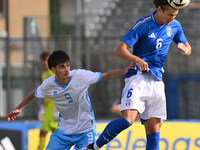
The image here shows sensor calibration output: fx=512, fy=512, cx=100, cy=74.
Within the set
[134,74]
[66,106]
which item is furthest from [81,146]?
[134,74]

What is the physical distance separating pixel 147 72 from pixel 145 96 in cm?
26

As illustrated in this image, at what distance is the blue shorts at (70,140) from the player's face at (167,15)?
56.4 inches

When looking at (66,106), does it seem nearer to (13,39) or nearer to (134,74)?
(134,74)

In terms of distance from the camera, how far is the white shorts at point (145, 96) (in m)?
5.01

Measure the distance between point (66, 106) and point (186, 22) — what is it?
990cm

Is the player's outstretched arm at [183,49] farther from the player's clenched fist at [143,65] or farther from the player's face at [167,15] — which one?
the player's clenched fist at [143,65]

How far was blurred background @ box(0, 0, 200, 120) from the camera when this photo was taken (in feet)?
46.4

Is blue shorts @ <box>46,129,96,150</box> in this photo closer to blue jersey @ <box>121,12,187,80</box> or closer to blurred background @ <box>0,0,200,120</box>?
blue jersey @ <box>121,12,187,80</box>

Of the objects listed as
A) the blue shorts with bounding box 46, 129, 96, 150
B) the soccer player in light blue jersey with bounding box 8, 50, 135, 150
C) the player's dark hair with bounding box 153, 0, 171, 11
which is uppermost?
the player's dark hair with bounding box 153, 0, 171, 11

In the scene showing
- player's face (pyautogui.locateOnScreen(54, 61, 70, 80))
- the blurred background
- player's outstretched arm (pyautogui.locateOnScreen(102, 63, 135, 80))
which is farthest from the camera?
the blurred background

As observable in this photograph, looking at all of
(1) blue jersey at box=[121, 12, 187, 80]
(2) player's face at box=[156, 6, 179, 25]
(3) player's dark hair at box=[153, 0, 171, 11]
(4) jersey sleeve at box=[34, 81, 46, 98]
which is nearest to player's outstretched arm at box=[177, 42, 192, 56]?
(1) blue jersey at box=[121, 12, 187, 80]

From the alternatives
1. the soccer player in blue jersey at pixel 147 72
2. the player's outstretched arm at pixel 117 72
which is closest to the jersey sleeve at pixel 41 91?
the player's outstretched arm at pixel 117 72

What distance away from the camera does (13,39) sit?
1470 cm

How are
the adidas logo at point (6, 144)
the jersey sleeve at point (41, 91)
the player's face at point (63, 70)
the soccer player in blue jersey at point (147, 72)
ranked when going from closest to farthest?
the soccer player in blue jersey at point (147, 72) < the player's face at point (63, 70) < the jersey sleeve at point (41, 91) < the adidas logo at point (6, 144)
